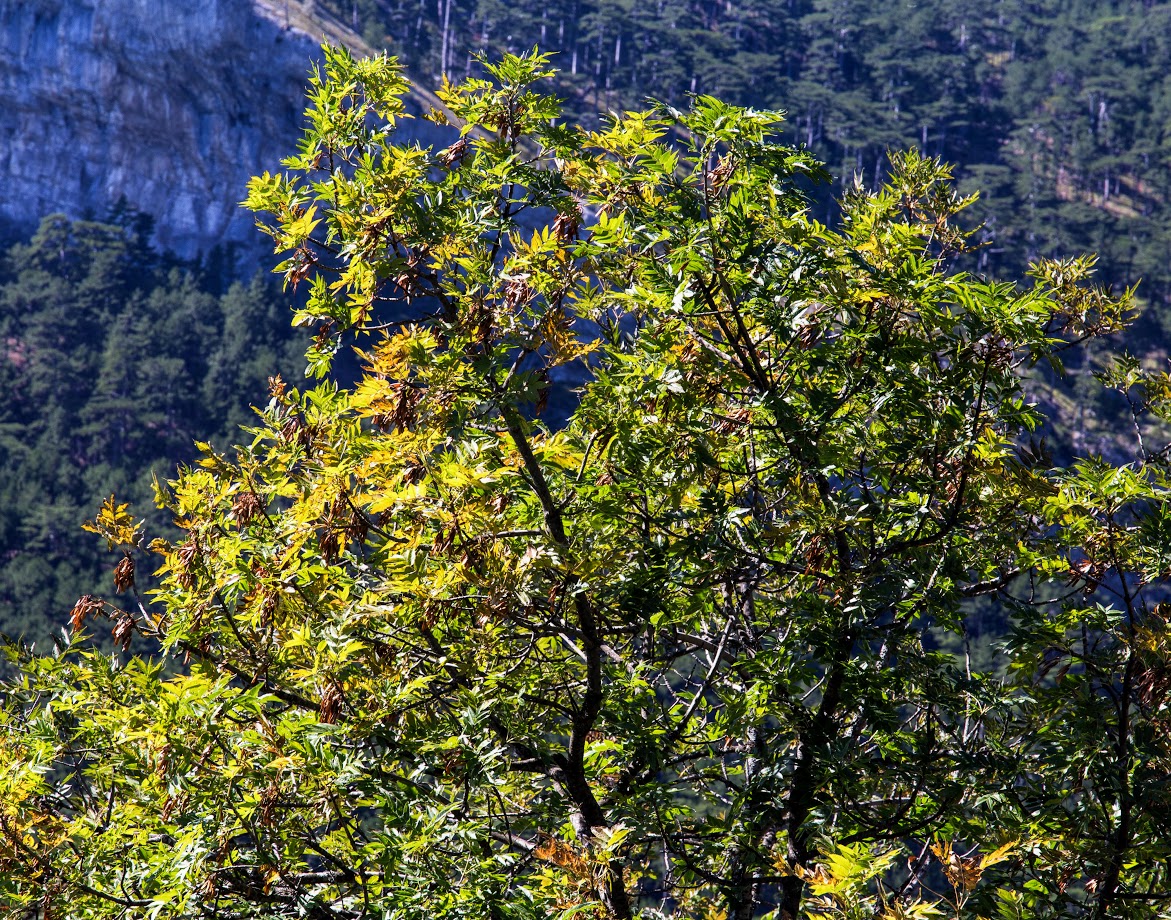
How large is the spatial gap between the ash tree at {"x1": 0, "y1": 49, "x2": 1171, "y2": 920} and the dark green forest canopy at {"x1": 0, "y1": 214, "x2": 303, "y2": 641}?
4814cm

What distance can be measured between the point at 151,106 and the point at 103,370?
1763cm

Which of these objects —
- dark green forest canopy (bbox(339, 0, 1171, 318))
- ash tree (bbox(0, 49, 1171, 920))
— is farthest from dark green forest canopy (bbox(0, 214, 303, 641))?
ash tree (bbox(0, 49, 1171, 920))

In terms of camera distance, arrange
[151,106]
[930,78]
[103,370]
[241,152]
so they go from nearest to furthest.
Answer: [103,370] → [151,106] → [241,152] → [930,78]

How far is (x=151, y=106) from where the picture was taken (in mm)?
67938

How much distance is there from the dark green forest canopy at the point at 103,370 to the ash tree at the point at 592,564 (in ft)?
158

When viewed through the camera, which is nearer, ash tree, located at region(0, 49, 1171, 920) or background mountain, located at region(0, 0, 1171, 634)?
ash tree, located at region(0, 49, 1171, 920)

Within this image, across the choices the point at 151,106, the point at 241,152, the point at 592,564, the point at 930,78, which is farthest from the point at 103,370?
the point at 592,564

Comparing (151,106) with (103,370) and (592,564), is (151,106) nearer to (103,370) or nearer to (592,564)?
(103,370)

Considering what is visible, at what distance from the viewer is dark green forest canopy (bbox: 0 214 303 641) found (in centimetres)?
5200

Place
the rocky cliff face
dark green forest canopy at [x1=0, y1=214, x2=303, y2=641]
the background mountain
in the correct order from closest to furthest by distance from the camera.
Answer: dark green forest canopy at [x1=0, y1=214, x2=303, y2=641] → the background mountain → the rocky cliff face

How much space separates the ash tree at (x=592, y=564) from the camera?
3104 mm

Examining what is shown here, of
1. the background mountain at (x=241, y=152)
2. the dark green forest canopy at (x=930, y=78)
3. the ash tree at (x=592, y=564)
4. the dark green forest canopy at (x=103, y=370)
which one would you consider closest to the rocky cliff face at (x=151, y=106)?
the background mountain at (x=241, y=152)

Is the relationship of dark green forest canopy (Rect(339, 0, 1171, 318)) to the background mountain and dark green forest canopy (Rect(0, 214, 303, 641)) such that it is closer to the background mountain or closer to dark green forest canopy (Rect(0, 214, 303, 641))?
the background mountain

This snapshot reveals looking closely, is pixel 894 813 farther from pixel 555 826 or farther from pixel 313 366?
pixel 313 366
